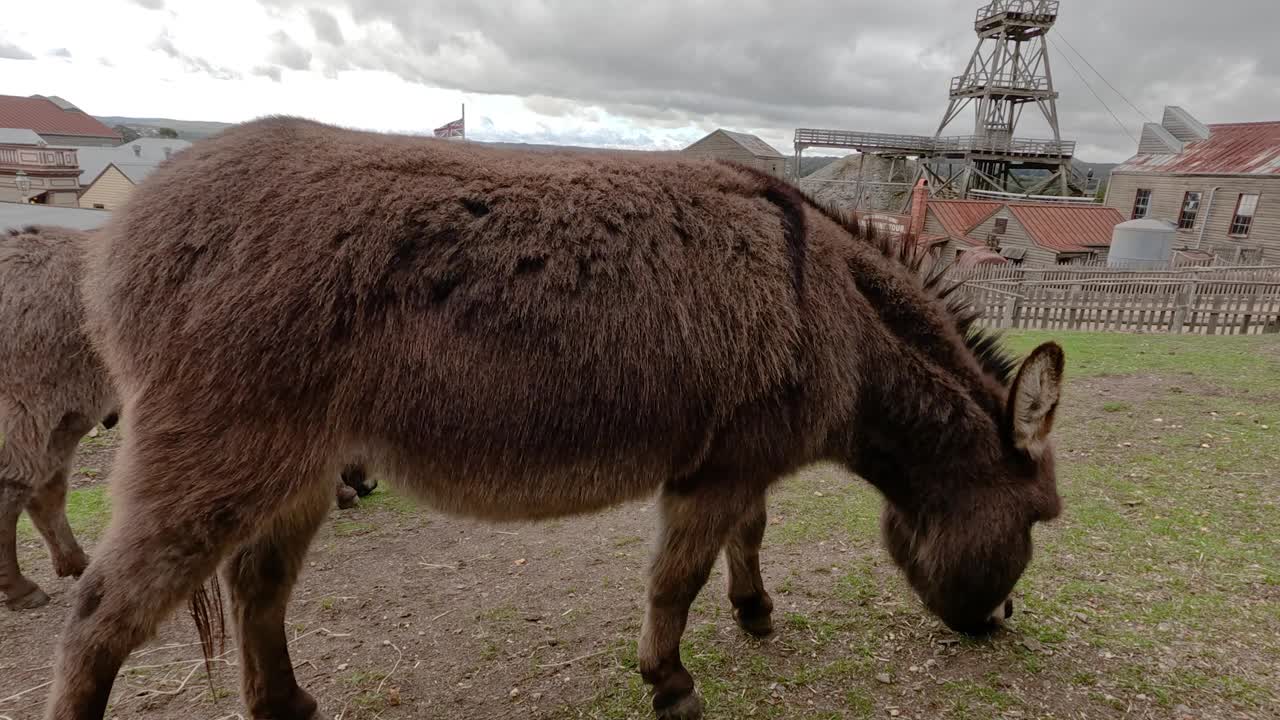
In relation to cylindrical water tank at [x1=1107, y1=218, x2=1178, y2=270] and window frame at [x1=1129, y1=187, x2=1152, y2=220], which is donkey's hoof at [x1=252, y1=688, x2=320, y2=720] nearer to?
cylindrical water tank at [x1=1107, y1=218, x2=1178, y2=270]

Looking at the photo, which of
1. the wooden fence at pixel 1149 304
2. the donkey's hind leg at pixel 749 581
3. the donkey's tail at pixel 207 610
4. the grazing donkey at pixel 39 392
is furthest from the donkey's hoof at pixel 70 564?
the wooden fence at pixel 1149 304

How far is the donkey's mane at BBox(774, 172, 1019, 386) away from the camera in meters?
3.09

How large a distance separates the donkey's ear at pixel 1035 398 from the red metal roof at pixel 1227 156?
3560 cm

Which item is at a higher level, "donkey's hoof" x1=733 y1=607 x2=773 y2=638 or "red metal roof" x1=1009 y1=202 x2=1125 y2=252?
"red metal roof" x1=1009 y1=202 x2=1125 y2=252

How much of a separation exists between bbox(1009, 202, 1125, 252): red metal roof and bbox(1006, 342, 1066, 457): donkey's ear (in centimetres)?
3103

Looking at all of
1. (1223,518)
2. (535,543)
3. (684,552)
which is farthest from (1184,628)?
(535,543)

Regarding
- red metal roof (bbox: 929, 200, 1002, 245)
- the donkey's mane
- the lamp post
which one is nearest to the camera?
the donkey's mane

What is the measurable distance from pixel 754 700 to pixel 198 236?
10.1ft

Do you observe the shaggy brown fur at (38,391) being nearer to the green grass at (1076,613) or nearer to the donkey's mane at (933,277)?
the green grass at (1076,613)

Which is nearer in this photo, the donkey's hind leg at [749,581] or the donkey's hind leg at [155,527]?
the donkey's hind leg at [155,527]

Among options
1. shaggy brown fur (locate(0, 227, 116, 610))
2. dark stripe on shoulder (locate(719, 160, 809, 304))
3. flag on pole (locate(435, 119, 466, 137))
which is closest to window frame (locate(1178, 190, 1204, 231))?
flag on pole (locate(435, 119, 466, 137))

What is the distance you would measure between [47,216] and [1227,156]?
140 ft

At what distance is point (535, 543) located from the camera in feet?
15.4

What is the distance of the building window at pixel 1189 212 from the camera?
3031cm
